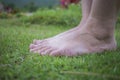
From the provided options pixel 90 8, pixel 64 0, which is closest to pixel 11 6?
pixel 64 0

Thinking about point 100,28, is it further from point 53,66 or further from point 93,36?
point 53,66

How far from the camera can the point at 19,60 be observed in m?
1.67

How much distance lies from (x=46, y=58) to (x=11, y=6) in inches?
275

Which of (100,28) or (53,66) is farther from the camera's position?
(100,28)

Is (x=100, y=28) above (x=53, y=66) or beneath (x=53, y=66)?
above

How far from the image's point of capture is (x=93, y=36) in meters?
2.00

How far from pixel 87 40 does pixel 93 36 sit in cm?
5

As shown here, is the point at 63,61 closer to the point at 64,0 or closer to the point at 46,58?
the point at 46,58

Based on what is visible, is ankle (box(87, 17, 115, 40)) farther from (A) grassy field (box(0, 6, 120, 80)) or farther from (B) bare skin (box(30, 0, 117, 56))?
(A) grassy field (box(0, 6, 120, 80))

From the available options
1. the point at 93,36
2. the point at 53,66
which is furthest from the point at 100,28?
the point at 53,66

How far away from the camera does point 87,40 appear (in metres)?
2.00

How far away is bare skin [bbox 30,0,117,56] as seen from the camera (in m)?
1.93

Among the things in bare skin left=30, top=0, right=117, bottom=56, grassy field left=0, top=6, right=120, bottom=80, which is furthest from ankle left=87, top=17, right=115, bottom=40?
grassy field left=0, top=6, right=120, bottom=80

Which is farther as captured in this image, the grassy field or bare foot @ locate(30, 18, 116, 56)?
bare foot @ locate(30, 18, 116, 56)
